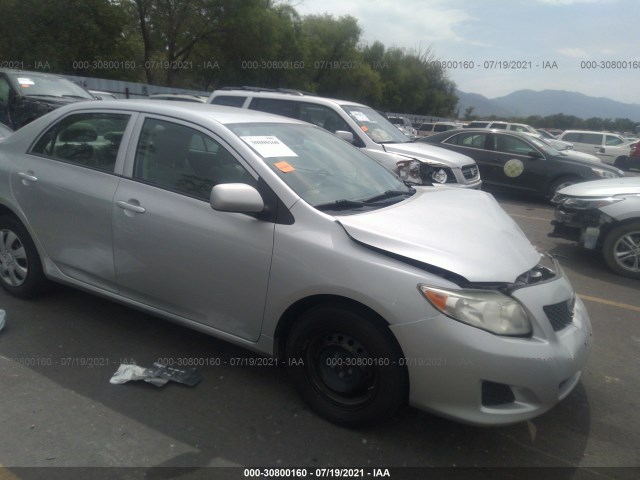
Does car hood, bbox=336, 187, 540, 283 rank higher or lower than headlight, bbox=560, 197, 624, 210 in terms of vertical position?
higher

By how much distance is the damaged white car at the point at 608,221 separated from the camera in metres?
6.16

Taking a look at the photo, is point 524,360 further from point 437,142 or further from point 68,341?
point 437,142

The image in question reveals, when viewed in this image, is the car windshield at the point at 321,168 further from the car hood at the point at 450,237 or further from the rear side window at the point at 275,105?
the rear side window at the point at 275,105

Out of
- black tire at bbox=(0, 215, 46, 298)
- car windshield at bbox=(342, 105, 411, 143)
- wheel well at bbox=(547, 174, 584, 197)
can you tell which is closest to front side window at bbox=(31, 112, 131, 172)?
black tire at bbox=(0, 215, 46, 298)

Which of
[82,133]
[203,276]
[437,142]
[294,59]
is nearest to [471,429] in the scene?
[203,276]

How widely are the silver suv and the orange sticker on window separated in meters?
4.55

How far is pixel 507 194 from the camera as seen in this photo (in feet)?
41.7

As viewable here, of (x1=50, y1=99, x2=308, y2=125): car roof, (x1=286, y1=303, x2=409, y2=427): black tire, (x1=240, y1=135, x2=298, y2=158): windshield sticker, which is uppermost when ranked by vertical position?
(x1=50, y1=99, x2=308, y2=125): car roof

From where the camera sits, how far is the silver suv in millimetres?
7922

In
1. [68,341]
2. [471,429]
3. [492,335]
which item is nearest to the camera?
[492,335]

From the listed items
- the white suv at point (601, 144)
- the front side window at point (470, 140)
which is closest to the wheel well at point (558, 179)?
the front side window at point (470, 140)

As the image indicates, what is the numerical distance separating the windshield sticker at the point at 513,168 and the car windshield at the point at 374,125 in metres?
3.35

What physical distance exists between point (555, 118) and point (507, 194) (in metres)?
55.0

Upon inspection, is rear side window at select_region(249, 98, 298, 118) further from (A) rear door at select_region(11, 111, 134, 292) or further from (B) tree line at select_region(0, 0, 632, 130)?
(B) tree line at select_region(0, 0, 632, 130)
